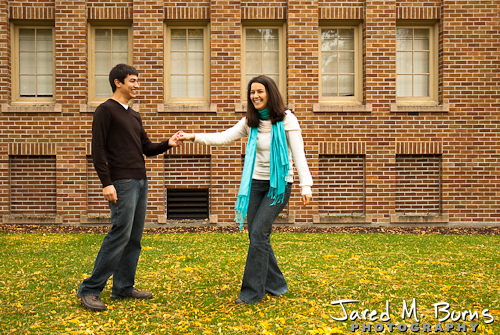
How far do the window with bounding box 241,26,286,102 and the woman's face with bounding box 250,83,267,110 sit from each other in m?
6.59

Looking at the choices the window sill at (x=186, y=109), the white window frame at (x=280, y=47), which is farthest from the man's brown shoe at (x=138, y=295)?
the white window frame at (x=280, y=47)

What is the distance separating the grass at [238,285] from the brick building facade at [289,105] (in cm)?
233

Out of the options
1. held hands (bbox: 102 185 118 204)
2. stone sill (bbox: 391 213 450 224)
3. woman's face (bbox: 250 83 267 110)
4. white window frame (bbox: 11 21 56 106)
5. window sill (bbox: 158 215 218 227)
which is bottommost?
window sill (bbox: 158 215 218 227)

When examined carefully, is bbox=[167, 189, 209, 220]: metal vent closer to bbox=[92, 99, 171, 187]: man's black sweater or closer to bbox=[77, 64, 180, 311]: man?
bbox=[77, 64, 180, 311]: man

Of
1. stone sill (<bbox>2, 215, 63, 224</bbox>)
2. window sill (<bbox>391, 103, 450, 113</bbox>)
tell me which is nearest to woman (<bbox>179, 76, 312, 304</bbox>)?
window sill (<bbox>391, 103, 450, 113</bbox>)

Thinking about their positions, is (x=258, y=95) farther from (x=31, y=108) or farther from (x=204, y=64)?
(x=31, y=108)

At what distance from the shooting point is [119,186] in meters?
4.25

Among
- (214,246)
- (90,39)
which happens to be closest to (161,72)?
(90,39)

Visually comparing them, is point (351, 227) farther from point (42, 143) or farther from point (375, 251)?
point (42, 143)

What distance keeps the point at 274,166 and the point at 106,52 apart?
318 inches

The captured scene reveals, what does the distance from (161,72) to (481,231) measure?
8154 mm

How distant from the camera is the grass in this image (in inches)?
150

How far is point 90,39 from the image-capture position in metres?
10.8

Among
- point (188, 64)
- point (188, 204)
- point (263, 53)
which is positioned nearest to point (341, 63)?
point (263, 53)
